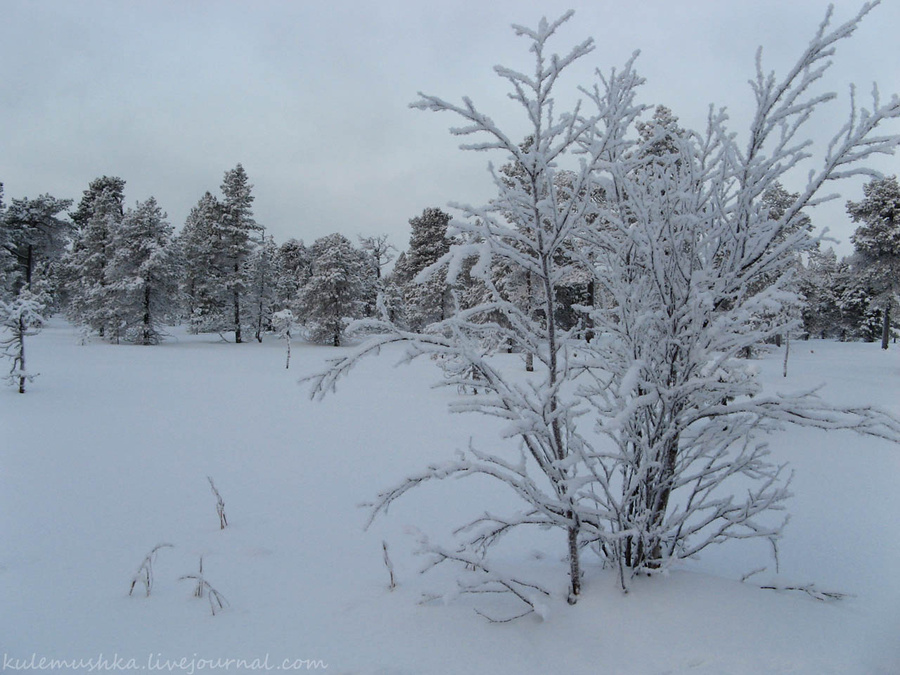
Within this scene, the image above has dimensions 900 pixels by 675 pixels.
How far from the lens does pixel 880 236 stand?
22.5m

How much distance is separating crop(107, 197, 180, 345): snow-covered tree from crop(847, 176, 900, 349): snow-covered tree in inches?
1399

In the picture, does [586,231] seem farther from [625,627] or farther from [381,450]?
[381,450]

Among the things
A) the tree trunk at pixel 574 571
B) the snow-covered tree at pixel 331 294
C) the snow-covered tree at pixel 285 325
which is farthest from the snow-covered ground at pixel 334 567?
the snow-covered tree at pixel 331 294

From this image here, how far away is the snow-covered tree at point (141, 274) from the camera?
26203mm

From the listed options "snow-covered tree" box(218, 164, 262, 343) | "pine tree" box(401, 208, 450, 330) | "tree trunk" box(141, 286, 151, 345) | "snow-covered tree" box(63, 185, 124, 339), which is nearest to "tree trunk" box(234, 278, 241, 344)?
"snow-covered tree" box(218, 164, 262, 343)

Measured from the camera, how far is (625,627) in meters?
2.73

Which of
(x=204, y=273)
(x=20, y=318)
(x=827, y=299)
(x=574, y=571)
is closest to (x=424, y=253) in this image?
(x=204, y=273)

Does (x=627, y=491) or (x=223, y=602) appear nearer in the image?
(x=627, y=491)

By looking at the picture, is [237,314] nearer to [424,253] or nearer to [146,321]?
[146,321]

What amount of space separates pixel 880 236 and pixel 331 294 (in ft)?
95.3

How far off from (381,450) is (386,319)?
6.53m

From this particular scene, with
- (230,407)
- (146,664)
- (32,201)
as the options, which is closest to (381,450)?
(230,407)

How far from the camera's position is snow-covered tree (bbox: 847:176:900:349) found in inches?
886

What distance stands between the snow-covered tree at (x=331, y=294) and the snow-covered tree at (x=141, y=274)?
7707 millimetres
